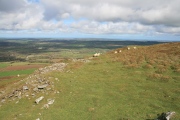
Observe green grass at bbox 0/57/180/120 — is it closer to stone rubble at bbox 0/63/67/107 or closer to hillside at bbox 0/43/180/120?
hillside at bbox 0/43/180/120

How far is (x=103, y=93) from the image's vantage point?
31.8 meters

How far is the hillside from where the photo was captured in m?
25.3

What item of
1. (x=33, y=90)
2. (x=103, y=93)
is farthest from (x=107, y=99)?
(x=33, y=90)

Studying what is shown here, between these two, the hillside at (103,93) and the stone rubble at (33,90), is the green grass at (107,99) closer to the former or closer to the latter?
the hillside at (103,93)

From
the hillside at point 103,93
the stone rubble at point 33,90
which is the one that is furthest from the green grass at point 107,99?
the stone rubble at point 33,90

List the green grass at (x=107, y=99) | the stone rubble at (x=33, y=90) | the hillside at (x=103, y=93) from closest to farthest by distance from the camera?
the green grass at (x=107, y=99)
the hillside at (x=103, y=93)
the stone rubble at (x=33, y=90)

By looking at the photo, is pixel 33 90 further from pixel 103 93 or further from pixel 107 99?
pixel 107 99

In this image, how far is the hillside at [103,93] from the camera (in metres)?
25.3

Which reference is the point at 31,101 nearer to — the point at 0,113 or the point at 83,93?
the point at 0,113

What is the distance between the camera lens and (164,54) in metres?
48.4

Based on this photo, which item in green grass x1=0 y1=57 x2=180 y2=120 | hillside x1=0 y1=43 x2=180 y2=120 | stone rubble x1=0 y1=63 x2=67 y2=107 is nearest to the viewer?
green grass x1=0 y1=57 x2=180 y2=120

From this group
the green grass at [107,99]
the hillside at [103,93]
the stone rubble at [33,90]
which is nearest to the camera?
the green grass at [107,99]

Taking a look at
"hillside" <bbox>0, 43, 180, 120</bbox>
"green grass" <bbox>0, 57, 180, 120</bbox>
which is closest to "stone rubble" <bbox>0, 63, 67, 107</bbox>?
"hillside" <bbox>0, 43, 180, 120</bbox>

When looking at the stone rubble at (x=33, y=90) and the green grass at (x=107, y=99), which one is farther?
the stone rubble at (x=33, y=90)
